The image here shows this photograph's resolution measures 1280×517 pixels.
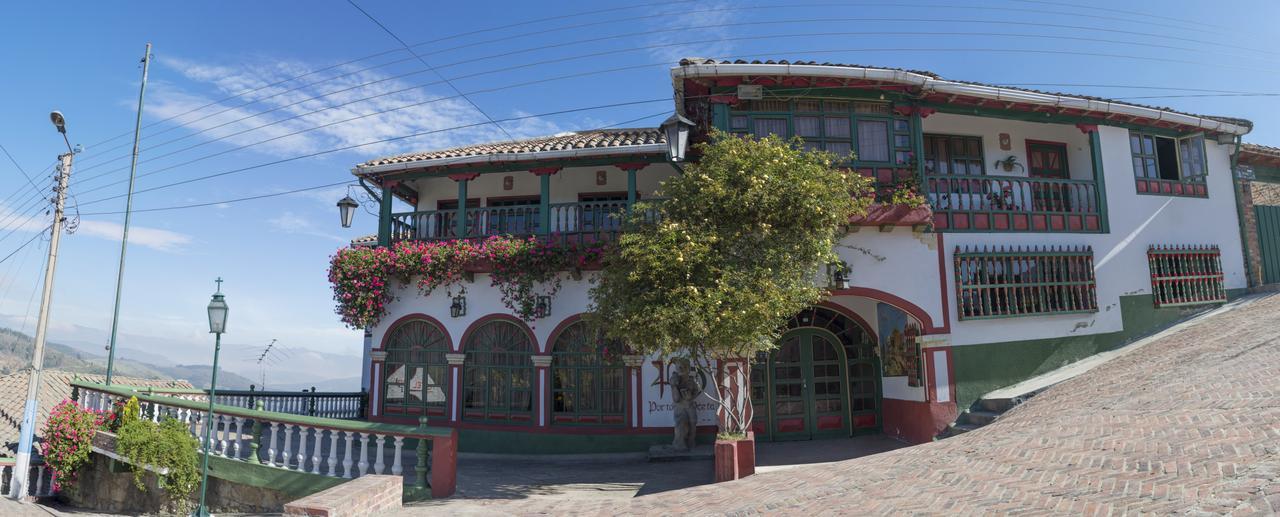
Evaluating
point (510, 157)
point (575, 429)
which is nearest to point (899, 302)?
point (575, 429)

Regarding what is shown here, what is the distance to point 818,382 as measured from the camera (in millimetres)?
13594

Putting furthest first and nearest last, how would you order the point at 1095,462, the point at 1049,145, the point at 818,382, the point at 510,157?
the point at 1049,145 → the point at 510,157 → the point at 818,382 → the point at 1095,462

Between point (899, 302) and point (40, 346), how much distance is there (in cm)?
1766

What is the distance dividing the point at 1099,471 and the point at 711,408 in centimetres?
749

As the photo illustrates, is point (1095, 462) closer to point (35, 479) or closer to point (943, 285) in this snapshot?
point (943, 285)

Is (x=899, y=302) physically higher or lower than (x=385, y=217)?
lower

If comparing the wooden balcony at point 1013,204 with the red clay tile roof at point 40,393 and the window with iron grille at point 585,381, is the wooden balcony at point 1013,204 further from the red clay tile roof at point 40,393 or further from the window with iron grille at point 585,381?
the red clay tile roof at point 40,393

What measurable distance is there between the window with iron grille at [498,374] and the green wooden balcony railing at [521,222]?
217cm

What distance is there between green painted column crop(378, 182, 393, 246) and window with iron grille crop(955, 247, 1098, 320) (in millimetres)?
12038

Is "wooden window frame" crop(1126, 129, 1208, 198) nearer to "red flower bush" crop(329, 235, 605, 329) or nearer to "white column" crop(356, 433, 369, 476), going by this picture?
"red flower bush" crop(329, 235, 605, 329)

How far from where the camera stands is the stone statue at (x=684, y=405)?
1230 centimetres

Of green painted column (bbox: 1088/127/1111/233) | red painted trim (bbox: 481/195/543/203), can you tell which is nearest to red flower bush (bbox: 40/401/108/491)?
red painted trim (bbox: 481/195/543/203)

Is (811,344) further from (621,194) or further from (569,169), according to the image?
(569,169)

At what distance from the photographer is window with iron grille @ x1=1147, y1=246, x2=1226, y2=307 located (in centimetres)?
1358
